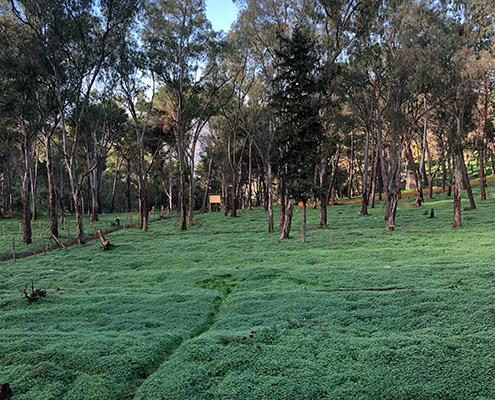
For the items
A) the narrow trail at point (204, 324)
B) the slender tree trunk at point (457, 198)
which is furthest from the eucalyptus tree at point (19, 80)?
the slender tree trunk at point (457, 198)

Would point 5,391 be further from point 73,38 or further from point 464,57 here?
point 464,57

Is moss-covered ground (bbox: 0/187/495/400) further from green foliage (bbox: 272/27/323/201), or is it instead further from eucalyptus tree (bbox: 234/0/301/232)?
eucalyptus tree (bbox: 234/0/301/232)

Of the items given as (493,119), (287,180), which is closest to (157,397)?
(287,180)

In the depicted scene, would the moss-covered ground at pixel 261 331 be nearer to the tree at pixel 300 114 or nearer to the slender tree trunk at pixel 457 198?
the tree at pixel 300 114

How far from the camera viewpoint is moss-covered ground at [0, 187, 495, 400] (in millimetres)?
4242

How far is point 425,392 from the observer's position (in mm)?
3945

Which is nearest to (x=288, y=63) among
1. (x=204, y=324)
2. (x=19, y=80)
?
(x=204, y=324)

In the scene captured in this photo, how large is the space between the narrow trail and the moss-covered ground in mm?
28

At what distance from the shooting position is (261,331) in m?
5.73

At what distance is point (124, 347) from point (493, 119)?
34780mm

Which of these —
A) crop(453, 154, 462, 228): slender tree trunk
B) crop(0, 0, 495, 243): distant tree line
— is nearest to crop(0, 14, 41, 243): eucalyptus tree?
crop(0, 0, 495, 243): distant tree line

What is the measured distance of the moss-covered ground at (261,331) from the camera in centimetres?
424

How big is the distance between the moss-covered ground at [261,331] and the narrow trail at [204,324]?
28 millimetres

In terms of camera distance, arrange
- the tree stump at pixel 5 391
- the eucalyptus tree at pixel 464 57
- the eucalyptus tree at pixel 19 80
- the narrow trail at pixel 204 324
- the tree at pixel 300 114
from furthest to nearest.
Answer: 1. the eucalyptus tree at pixel 19 80
2. the eucalyptus tree at pixel 464 57
3. the tree at pixel 300 114
4. the narrow trail at pixel 204 324
5. the tree stump at pixel 5 391
